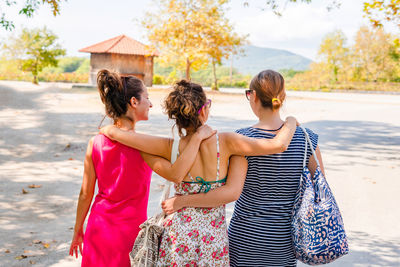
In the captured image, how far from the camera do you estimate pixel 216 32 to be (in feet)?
95.2

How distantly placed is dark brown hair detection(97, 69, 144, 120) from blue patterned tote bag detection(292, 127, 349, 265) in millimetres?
1018

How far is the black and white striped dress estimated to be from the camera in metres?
2.20

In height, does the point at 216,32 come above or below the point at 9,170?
above

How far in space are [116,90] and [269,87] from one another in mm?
782

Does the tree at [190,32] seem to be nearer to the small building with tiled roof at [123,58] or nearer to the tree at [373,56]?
the small building with tiled roof at [123,58]

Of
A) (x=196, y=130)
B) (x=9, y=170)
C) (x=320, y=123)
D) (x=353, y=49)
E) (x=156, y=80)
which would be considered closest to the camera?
(x=196, y=130)

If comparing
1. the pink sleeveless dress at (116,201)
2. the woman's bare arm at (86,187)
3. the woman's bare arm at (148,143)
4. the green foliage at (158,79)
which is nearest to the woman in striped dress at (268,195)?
the woman's bare arm at (148,143)

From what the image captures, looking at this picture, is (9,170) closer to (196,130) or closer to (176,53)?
(196,130)

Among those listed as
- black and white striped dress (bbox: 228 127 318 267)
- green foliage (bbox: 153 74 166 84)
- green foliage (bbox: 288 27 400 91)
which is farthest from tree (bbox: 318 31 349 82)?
black and white striped dress (bbox: 228 127 318 267)

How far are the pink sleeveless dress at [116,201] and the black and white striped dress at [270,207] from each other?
23.2 inches

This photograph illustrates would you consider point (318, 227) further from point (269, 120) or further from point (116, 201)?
point (116, 201)

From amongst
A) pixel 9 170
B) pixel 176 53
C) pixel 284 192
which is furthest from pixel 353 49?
pixel 284 192

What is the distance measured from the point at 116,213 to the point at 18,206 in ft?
15.5

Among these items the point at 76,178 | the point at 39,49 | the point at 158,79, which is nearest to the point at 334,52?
the point at 158,79
